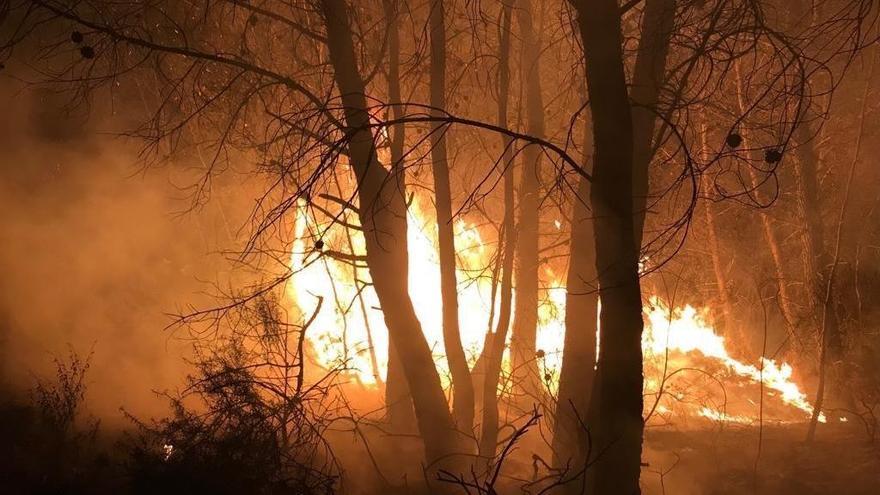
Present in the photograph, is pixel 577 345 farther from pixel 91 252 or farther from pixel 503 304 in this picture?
pixel 91 252

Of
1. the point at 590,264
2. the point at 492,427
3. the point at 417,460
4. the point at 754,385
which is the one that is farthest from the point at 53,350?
the point at 754,385

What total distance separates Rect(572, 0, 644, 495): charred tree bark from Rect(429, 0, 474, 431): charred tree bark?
2574 millimetres

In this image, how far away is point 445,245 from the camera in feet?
19.9

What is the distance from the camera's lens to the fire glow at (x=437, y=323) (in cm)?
1142

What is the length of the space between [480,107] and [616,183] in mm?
6834

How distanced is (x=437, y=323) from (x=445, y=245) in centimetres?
595

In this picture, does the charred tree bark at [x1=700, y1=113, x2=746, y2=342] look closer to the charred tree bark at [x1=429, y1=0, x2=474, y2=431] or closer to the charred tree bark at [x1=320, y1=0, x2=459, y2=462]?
the charred tree bark at [x1=429, y1=0, x2=474, y2=431]

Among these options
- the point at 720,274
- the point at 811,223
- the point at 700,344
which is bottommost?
the point at 700,344

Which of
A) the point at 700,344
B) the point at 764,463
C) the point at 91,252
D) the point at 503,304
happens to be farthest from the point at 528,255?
the point at 91,252

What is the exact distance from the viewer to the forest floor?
6445mm

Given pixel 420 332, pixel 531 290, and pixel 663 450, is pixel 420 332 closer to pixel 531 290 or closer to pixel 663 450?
pixel 531 290

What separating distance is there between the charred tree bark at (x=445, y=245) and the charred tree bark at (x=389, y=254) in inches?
19.3

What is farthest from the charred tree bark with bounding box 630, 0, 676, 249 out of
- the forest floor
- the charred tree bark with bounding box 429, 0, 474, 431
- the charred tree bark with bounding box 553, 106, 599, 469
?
the forest floor

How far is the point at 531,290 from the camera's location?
8.95m
